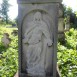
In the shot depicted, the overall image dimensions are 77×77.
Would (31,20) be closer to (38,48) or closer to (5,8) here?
(38,48)

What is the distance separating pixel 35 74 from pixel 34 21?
3.67 feet

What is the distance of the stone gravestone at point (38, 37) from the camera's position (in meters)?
5.08

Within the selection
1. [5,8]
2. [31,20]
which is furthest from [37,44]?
[5,8]

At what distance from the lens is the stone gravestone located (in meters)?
5.08

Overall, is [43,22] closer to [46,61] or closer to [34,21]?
[34,21]

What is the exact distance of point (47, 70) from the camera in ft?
17.4

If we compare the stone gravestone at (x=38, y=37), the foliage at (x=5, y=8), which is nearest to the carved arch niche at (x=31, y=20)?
the stone gravestone at (x=38, y=37)

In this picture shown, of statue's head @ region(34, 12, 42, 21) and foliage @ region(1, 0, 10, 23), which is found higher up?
foliage @ region(1, 0, 10, 23)

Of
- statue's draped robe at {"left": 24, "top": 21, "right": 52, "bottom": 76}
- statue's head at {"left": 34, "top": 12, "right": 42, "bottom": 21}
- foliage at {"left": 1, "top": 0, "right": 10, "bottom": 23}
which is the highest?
foliage at {"left": 1, "top": 0, "right": 10, "bottom": 23}

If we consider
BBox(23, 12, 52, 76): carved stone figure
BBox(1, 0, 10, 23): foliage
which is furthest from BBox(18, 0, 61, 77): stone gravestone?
BBox(1, 0, 10, 23): foliage

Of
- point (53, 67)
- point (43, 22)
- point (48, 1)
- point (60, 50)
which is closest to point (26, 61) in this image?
point (53, 67)

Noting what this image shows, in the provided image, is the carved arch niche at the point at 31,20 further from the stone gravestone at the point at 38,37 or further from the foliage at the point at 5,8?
the foliage at the point at 5,8

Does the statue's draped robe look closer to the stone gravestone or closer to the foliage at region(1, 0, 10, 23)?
the stone gravestone

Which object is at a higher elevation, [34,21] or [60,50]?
[34,21]
